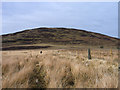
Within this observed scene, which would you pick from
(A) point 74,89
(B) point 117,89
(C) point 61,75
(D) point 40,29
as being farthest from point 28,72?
(D) point 40,29

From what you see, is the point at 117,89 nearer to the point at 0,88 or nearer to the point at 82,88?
the point at 82,88

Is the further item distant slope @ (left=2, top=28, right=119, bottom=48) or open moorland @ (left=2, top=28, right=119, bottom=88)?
distant slope @ (left=2, top=28, right=119, bottom=48)

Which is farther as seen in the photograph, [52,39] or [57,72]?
[52,39]

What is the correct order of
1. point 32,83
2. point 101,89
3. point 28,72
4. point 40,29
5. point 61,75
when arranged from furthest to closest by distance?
point 40,29 < point 28,72 < point 61,75 < point 32,83 < point 101,89

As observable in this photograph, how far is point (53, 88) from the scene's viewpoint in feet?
8.55

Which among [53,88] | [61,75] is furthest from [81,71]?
[53,88]

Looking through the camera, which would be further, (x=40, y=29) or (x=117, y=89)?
(x=40, y=29)

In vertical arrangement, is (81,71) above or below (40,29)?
below

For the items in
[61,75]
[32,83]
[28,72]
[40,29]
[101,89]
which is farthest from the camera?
[40,29]

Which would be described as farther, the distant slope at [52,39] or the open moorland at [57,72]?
the distant slope at [52,39]

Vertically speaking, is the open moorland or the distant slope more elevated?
the distant slope

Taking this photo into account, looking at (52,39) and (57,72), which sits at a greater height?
(52,39)

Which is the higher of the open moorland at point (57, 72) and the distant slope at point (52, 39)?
the distant slope at point (52, 39)

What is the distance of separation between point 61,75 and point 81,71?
794 millimetres
